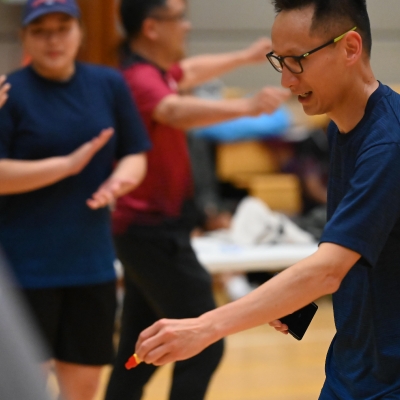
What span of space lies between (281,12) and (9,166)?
1.09m

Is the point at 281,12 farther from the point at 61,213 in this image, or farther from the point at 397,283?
the point at 61,213

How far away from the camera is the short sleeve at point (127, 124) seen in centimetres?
267

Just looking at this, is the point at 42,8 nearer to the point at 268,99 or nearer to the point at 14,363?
the point at 268,99

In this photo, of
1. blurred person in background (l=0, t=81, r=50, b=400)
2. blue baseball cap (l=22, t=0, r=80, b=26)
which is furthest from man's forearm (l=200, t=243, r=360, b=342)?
blue baseball cap (l=22, t=0, r=80, b=26)

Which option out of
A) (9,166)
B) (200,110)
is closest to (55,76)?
(9,166)

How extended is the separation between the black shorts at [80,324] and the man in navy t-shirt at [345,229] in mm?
1011

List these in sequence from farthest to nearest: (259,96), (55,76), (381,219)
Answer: (259,96), (55,76), (381,219)

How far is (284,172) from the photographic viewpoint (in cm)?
635

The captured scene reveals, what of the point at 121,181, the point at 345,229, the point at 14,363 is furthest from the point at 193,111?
the point at 14,363

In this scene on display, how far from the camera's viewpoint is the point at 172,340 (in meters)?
1.47

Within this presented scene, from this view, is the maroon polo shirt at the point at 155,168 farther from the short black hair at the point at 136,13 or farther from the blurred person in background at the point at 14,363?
the blurred person in background at the point at 14,363

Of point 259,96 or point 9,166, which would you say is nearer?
point 9,166

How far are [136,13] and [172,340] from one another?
1757 mm

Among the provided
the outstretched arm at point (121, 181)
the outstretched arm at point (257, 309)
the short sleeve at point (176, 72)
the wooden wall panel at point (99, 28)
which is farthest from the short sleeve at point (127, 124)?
the wooden wall panel at point (99, 28)
